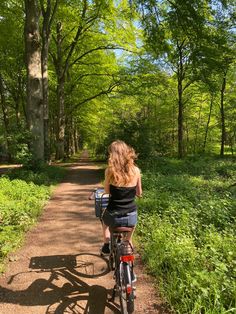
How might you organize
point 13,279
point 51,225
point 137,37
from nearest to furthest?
1. point 13,279
2. point 51,225
3. point 137,37

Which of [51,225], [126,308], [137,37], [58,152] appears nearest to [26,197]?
[51,225]

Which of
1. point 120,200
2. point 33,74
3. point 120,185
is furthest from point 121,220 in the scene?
point 33,74

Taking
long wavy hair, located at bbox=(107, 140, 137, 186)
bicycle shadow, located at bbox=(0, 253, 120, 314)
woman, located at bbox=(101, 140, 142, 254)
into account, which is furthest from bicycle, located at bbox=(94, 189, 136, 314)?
long wavy hair, located at bbox=(107, 140, 137, 186)

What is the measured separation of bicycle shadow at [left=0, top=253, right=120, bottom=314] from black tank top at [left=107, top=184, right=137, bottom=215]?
1.27 meters

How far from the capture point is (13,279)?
16.6 feet

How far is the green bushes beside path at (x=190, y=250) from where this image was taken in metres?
3.88

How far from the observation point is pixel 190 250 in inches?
199

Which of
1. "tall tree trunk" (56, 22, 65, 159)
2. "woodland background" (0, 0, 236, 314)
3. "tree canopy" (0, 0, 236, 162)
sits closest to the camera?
"woodland background" (0, 0, 236, 314)

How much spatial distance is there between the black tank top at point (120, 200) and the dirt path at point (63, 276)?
1269 mm

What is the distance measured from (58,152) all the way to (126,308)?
2328 cm

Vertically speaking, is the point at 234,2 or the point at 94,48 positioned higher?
the point at 94,48

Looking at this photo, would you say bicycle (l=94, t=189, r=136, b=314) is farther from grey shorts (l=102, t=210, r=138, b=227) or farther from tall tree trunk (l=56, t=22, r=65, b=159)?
tall tree trunk (l=56, t=22, r=65, b=159)

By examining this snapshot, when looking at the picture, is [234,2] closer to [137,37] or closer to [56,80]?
[137,37]

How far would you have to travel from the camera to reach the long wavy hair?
403 centimetres
